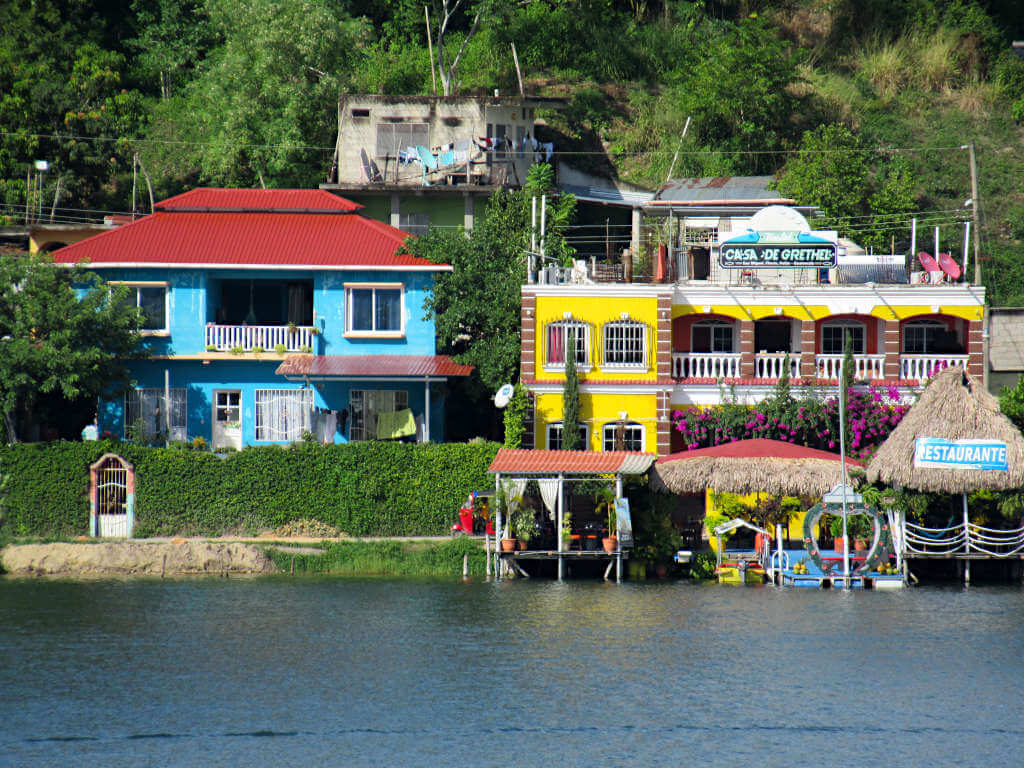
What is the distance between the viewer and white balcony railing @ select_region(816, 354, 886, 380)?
143ft

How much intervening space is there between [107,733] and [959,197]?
43.8 metres

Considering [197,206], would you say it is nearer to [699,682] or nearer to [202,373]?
[202,373]

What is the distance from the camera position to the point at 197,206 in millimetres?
48281

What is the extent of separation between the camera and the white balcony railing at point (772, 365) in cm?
4350

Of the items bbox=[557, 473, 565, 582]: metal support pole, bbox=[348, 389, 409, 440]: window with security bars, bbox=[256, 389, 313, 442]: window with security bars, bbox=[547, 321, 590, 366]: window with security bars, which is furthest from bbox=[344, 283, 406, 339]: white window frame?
bbox=[557, 473, 565, 582]: metal support pole

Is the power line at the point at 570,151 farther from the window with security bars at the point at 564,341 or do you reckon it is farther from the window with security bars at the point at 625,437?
the window with security bars at the point at 625,437

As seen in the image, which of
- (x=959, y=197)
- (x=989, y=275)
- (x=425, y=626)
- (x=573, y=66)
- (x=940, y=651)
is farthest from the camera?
(x=573, y=66)

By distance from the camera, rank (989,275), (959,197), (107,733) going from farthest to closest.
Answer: (959,197) < (989,275) < (107,733)

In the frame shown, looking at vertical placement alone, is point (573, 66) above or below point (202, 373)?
above

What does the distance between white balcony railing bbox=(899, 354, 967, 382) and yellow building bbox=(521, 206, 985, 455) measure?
3cm

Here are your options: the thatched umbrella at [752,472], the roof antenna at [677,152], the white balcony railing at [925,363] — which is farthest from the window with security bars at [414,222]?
the white balcony railing at [925,363]

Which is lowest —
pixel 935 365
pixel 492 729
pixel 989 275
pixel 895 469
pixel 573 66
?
pixel 492 729

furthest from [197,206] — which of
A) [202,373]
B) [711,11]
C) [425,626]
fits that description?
[711,11]

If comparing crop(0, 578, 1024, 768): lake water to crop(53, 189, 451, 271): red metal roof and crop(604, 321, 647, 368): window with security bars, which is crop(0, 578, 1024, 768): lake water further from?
crop(53, 189, 451, 271): red metal roof
